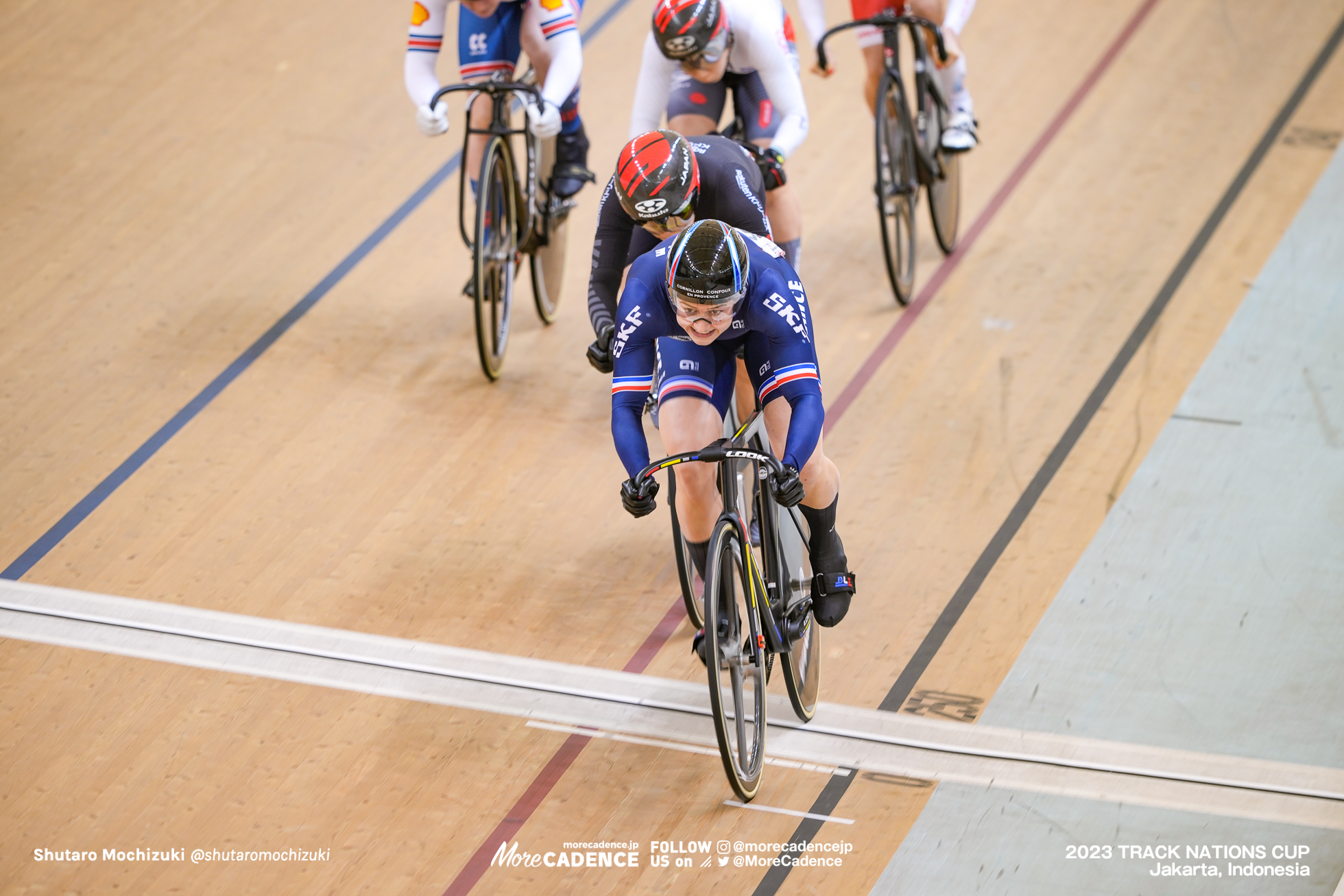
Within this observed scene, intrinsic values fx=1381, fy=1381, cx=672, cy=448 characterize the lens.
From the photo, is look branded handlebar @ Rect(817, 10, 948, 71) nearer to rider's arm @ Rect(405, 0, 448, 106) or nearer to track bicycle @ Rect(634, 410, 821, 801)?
rider's arm @ Rect(405, 0, 448, 106)

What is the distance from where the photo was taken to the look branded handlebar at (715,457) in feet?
9.50

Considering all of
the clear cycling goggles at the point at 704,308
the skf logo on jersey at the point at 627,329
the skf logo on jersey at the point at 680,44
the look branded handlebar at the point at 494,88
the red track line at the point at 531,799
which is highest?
the skf logo on jersey at the point at 680,44

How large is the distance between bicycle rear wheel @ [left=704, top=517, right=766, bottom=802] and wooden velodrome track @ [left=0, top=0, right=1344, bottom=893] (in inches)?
7.4

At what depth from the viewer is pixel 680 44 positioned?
4.16 m

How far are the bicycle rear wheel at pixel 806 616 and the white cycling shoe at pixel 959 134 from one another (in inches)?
94.4

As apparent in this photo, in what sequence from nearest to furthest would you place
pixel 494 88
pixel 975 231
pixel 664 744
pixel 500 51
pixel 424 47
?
pixel 664 744 → pixel 494 88 → pixel 424 47 → pixel 500 51 → pixel 975 231

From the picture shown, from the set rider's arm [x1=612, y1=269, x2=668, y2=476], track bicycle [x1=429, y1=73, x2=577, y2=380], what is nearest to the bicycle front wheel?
track bicycle [x1=429, y1=73, x2=577, y2=380]

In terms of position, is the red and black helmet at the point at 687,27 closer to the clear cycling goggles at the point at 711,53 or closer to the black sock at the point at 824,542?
the clear cycling goggles at the point at 711,53

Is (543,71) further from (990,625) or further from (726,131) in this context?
(990,625)

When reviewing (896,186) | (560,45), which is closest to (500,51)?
(560,45)

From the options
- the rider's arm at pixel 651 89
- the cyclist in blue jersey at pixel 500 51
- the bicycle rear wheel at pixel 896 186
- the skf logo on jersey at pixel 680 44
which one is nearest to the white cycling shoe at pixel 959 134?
the bicycle rear wheel at pixel 896 186

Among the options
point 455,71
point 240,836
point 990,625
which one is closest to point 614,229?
point 990,625

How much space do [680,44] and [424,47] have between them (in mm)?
1072

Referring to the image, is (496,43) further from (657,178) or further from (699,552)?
(699,552)
